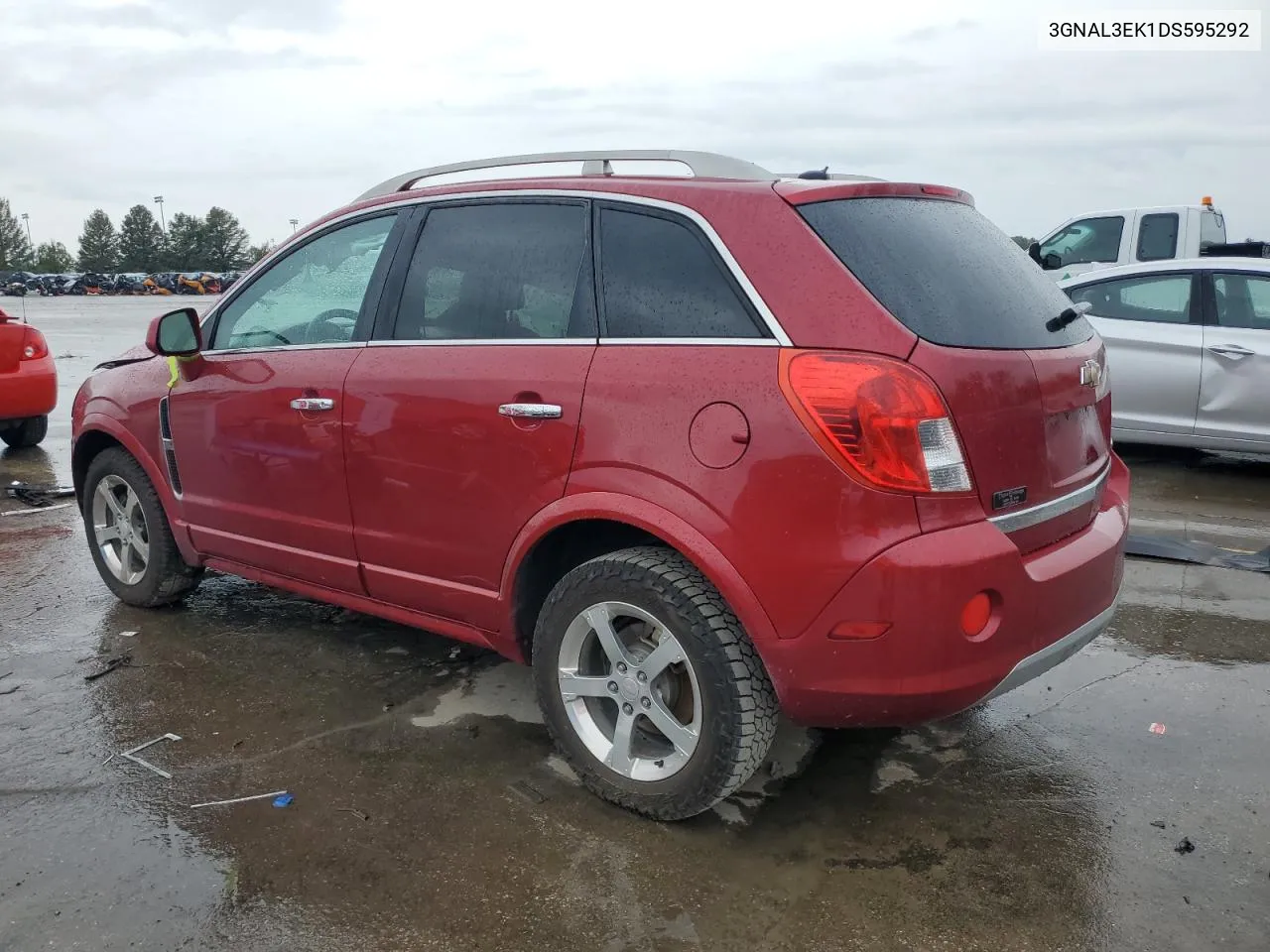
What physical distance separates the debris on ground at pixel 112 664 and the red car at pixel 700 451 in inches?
36.7

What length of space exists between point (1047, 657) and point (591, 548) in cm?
133

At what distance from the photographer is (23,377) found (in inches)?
340

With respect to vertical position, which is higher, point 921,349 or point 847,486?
point 921,349

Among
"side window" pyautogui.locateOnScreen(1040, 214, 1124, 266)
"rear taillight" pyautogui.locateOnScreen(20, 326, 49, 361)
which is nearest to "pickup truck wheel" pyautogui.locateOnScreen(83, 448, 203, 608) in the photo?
"rear taillight" pyautogui.locateOnScreen(20, 326, 49, 361)

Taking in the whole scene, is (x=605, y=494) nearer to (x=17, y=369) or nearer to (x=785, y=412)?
(x=785, y=412)

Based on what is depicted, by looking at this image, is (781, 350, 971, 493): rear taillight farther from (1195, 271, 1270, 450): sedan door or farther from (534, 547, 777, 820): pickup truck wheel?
(1195, 271, 1270, 450): sedan door

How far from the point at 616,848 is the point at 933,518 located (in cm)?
122

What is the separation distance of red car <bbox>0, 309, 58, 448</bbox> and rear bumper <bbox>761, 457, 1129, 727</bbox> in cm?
786

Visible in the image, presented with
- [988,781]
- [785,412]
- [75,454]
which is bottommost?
[988,781]

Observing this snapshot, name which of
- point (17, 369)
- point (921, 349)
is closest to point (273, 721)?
point (921, 349)

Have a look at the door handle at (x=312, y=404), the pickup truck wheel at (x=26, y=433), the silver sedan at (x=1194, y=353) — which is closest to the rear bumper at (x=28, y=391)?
the pickup truck wheel at (x=26, y=433)

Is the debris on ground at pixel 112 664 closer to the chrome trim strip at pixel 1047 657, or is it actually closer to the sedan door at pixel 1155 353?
the chrome trim strip at pixel 1047 657

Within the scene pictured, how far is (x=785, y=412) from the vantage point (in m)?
2.66

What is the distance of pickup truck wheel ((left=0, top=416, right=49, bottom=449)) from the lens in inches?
356
